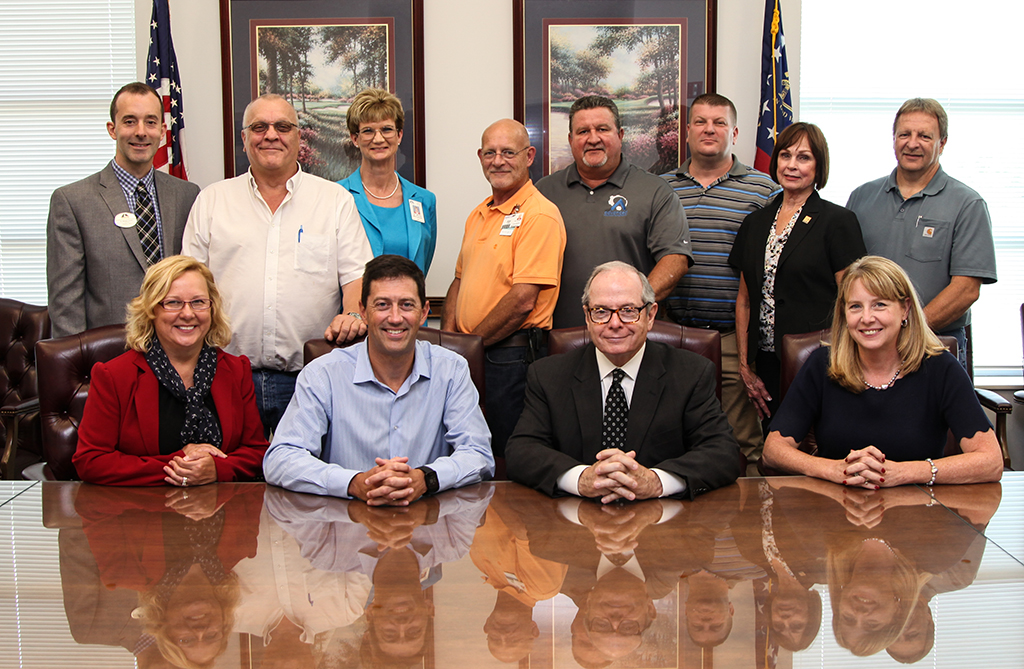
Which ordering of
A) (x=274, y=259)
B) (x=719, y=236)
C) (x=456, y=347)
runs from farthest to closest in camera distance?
(x=719, y=236), (x=274, y=259), (x=456, y=347)

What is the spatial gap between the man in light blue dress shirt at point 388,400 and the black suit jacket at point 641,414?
0.16 metres

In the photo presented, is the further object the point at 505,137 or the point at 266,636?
the point at 505,137

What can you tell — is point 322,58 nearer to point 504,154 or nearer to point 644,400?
point 504,154

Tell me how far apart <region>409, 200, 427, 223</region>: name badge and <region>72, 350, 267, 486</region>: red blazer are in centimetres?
120

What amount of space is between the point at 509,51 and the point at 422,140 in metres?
0.67

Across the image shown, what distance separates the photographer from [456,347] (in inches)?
110

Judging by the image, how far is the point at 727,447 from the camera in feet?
7.53

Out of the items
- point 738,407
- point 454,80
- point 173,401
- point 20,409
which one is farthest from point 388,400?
point 454,80

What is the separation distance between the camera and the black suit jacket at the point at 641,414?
2.35 meters

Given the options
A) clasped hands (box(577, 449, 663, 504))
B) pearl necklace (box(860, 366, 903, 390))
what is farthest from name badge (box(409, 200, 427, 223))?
pearl necklace (box(860, 366, 903, 390))

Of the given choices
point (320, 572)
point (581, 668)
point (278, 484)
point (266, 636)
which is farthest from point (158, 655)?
point (278, 484)

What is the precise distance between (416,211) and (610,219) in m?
0.82

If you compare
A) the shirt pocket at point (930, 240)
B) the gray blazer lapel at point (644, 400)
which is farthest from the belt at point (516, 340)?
the shirt pocket at point (930, 240)

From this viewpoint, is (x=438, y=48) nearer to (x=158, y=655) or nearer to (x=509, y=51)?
(x=509, y=51)
